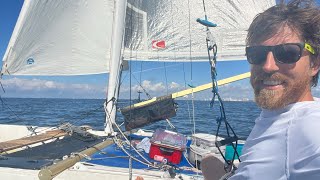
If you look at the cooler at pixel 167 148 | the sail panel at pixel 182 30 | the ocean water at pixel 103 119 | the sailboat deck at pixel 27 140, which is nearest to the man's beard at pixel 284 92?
the ocean water at pixel 103 119

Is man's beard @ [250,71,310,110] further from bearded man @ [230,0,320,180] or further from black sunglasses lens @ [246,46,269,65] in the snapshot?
black sunglasses lens @ [246,46,269,65]

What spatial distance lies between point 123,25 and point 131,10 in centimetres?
66

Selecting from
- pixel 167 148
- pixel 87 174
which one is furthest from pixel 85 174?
pixel 167 148

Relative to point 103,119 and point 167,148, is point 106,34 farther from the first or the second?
point 103,119

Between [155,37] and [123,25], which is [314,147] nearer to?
[123,25]

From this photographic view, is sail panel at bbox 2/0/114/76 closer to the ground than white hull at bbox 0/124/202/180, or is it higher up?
higher up

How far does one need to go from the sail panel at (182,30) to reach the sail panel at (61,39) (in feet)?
2.82

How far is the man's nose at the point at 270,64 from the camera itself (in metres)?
1.71

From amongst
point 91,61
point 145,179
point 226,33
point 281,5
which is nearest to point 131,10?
point 91,61

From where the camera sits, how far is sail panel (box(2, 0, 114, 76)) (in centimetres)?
758

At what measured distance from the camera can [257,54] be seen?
181 centimetres

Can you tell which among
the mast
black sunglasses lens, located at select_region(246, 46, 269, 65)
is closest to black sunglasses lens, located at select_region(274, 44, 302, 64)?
black sunglasses lens, located at select_region(246, 46, 269, 65)

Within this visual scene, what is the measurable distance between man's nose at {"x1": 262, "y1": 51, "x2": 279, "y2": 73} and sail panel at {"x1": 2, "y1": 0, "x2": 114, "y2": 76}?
21.2 ft

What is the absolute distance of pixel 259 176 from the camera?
1472 millimetres
